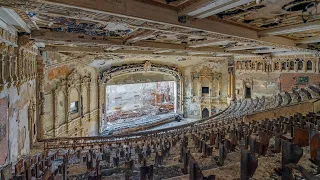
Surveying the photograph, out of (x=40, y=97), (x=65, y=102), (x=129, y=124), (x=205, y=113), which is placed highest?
(x=40, y=97)

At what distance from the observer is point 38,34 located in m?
5.45

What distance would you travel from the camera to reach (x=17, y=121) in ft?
17.9

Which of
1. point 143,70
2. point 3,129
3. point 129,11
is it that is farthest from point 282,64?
point 3,129

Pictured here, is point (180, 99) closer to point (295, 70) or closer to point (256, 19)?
point (295, 70)

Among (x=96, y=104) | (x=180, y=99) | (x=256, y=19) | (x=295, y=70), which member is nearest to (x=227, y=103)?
(x=180, y=99)

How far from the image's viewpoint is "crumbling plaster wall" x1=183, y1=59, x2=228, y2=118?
1772cm

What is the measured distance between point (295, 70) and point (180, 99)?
32.5 ft

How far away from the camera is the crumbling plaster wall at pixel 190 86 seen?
1772 cm

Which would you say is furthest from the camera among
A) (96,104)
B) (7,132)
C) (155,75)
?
(155,75)

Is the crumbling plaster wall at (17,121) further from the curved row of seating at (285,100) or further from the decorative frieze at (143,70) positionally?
the decorative frieze at (143,70)

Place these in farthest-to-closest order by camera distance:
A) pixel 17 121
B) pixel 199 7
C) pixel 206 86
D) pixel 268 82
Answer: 1. pixel 206 86
2. pixel 268 82
3. pixel 17 121
4. pixel 199 7

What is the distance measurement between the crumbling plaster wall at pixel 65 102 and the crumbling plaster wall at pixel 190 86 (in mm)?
8334

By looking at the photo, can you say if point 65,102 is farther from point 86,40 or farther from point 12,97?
point 12,97

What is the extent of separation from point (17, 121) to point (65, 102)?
24.4ft
